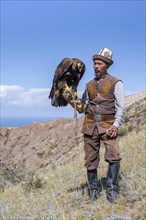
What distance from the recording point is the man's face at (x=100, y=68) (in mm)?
5582

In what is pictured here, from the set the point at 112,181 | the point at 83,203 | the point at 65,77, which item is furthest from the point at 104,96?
the point at 83,203

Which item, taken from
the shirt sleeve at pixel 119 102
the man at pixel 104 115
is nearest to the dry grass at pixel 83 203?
the man at pixel 104 115

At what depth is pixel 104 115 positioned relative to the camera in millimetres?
5590

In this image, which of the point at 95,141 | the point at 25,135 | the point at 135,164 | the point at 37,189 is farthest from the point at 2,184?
the point at 25,135

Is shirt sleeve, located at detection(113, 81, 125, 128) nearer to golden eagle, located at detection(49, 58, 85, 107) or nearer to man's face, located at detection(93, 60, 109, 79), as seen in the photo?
man's face, located at detection(93, 60, 109, 79)

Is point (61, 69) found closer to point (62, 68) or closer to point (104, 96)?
point (62, 68)

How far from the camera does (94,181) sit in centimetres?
583

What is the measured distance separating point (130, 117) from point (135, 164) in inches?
Result: 410

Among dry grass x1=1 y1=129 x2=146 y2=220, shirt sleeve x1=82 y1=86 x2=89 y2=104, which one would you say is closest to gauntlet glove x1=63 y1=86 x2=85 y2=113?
shirt sleeve x1=82 y1=86 x2=89 y2=104

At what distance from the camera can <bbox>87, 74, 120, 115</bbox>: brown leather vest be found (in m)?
5.52

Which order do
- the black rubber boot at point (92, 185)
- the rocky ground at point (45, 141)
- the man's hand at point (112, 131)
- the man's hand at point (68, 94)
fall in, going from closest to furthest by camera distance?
the man's hand at point (68, 94), the man's hand at point (112, 131), the black rubber boot at point (92, 185), the rocky ground at point (45, 141)

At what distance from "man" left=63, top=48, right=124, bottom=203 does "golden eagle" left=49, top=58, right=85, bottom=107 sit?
→ 7.4 inches

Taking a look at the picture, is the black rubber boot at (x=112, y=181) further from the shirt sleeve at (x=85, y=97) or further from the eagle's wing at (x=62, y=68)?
the eagle's wing at (x=62, y=68)

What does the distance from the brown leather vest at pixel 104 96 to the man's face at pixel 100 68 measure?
0.28ft
